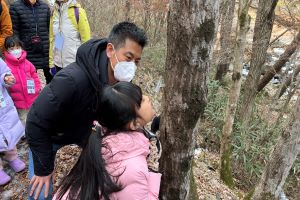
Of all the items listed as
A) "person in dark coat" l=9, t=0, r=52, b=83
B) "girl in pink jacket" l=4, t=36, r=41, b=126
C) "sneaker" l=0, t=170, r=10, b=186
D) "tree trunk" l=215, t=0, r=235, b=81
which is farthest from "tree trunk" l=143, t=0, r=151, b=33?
"sneaker" l=0, t=170, r=10, b=186

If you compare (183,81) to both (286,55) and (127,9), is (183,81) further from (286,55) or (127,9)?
(127,9)

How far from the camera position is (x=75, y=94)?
2148 mm

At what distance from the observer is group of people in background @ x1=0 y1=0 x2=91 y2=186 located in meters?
3.41

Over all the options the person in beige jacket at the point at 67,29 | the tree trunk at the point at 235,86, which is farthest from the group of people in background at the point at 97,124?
the tree trunk at the point at 235,86

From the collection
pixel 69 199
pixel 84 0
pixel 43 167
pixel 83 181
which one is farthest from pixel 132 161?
pixel 84 0

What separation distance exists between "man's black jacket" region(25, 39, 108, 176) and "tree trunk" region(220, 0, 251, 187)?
2736 mm

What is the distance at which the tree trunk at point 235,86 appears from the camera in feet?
14.6

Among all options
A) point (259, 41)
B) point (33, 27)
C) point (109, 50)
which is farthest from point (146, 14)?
point (109, 50)

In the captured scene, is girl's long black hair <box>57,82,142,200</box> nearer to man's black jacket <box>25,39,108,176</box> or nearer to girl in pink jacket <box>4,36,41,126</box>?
man's black jacket <box>25,39,108,176</box>

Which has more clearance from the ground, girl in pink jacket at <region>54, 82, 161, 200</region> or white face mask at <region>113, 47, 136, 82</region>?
white face mask at <region>113, 47, 136, 82</region>

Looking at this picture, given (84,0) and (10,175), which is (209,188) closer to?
(10,175)

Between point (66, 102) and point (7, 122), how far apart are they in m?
1.57

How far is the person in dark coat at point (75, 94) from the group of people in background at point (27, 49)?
1179mm

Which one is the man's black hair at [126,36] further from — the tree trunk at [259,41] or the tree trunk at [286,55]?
the tree trunk at [286,55]
